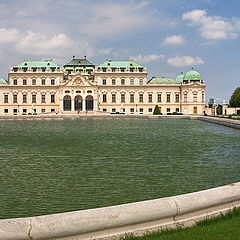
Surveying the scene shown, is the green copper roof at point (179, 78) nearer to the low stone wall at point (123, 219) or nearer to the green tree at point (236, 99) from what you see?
the green tree at point (236, 99)

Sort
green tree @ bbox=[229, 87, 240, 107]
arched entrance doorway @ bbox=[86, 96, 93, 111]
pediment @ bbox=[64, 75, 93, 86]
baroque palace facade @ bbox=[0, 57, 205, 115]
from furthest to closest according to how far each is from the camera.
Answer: arched entrance doorway @ bbox=[86, 96, 93, 111] → baroque palace facade @ bbox=[0, 57, 205, 115] → pediment @ bbox=[64, 75, 93, 86] → green tree @ bbox=[229, 87, 240, 107]

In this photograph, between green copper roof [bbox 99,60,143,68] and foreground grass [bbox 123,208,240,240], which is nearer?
foreground grass [bbox 123,208,240,240]

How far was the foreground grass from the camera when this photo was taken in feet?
18.6

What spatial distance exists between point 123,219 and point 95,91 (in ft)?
288

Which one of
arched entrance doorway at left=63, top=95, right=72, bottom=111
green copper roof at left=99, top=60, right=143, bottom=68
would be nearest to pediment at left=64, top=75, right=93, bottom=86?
arched entrance doorway at left=63, top=95, right=72, bottom=111

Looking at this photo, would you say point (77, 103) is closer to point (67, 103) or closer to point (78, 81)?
point (67, 103)

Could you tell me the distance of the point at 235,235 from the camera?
5648 millimetres

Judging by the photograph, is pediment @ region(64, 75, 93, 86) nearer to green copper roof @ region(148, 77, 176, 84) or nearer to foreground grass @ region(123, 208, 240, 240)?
green copper roof @ region(148, 77, 176, 84)

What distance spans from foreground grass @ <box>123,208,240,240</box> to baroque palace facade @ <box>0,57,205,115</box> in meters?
85.7

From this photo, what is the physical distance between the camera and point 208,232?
231 inches

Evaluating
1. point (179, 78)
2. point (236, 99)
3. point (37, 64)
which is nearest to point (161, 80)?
point (179, 78)

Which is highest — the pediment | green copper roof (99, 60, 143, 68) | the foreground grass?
green copper roof (99, 60, 143, 68)

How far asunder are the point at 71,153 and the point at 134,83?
253 feet

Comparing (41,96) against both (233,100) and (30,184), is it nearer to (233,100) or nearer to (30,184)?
(233,100)
